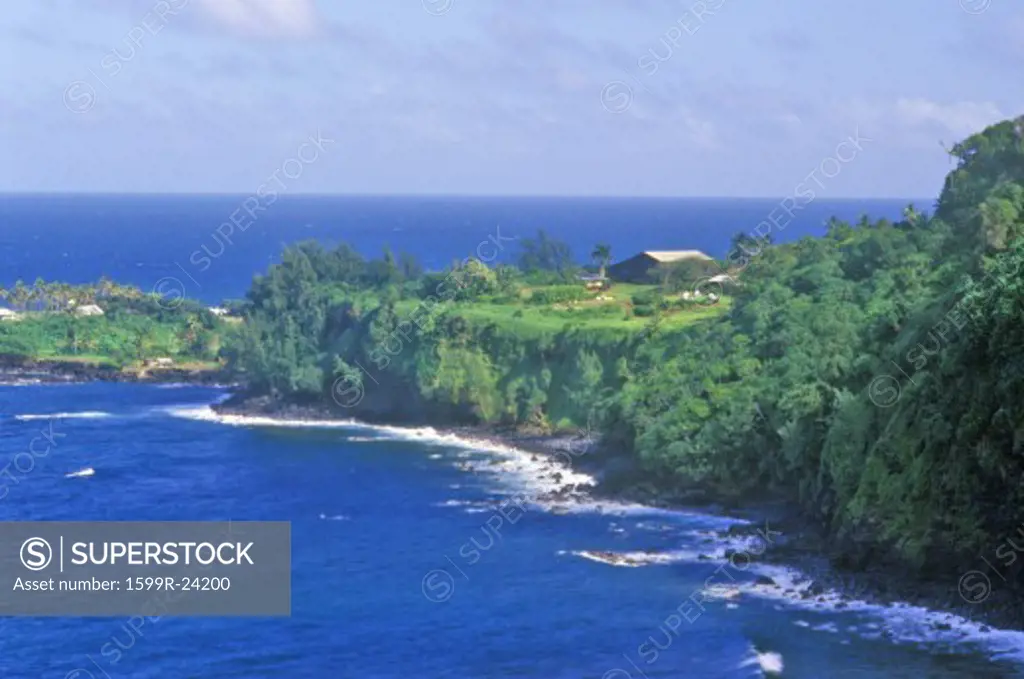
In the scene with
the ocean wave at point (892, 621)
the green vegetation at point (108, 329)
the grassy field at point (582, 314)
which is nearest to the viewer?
the ocean wave at point (892, 621)

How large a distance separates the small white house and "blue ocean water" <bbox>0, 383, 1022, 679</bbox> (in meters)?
40.1

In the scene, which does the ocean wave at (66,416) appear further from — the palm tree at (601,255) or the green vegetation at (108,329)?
the palm tree at (601,255)

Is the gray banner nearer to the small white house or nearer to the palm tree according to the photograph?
the palm tree

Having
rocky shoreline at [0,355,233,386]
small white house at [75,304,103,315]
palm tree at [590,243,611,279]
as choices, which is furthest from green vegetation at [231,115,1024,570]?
small white house at [75,304,103,315]

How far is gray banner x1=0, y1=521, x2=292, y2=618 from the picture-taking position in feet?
189

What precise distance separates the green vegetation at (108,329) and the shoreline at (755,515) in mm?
21075

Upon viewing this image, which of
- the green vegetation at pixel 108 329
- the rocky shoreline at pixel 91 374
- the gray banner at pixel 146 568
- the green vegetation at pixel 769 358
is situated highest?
the green vegetation at pixel 769 358

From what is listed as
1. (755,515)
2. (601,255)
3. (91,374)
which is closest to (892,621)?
(755,515)

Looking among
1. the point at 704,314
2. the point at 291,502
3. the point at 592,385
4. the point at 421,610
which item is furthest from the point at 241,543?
the point at 704,314

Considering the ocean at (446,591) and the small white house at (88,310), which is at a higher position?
the small white house at (88,310)

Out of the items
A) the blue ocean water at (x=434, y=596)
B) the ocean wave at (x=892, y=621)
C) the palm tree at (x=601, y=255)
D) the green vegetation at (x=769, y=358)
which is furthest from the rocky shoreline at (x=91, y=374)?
the ocean wave at (x=892, y=621)

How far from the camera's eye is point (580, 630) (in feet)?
175

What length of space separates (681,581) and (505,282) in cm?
5372

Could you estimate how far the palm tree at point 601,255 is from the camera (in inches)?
4404
